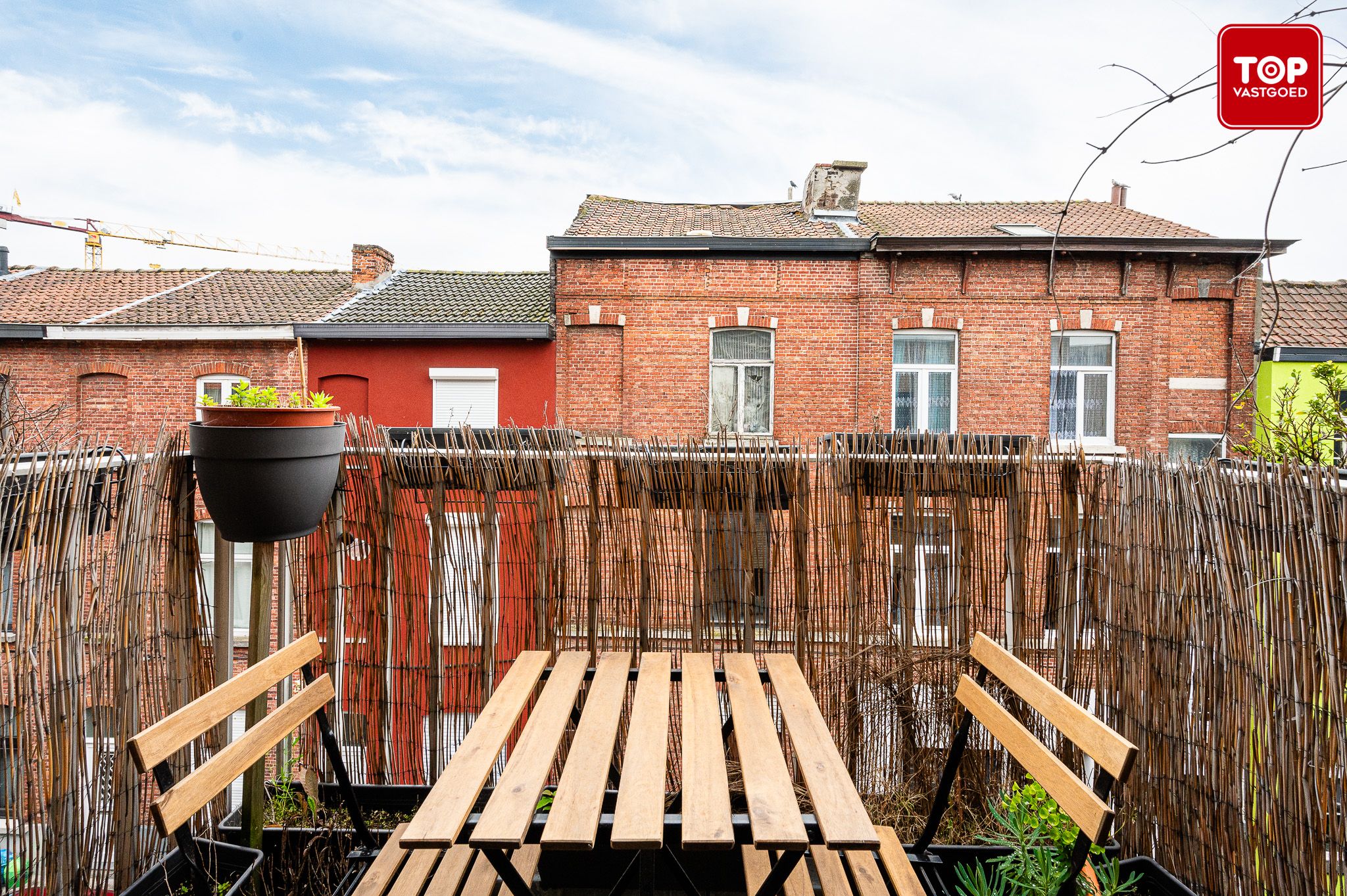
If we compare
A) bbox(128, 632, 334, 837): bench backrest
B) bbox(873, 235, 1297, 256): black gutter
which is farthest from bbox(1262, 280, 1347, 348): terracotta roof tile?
bbox(128, 632, 334, 837): bench backrest

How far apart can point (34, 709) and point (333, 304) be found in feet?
40.8

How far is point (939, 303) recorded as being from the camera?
11.8 metres

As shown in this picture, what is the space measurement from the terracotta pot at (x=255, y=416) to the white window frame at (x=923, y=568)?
7.63 ft

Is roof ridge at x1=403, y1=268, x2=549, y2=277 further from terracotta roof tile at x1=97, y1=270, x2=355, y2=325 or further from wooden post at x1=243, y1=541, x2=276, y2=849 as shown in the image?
wooden post at x1=243, y1=541, x2=276, y2=849

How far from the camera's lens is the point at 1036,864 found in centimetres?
232

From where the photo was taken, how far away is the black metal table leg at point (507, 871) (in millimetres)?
1590

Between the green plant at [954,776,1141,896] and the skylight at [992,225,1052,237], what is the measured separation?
39.0 feet

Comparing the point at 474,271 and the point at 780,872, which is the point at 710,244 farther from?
the point at 780,872

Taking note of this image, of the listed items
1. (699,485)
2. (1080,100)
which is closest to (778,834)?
(699,485)

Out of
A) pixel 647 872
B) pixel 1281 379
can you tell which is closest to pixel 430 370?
pixel 647 872

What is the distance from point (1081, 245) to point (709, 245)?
5803 mm

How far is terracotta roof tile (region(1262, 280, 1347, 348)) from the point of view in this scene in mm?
11961

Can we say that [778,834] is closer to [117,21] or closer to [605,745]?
[605,745]

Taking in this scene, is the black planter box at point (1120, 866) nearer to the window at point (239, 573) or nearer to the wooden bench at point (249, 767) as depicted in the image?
the wooden bench at point (249, 767)
